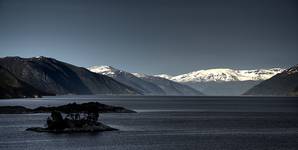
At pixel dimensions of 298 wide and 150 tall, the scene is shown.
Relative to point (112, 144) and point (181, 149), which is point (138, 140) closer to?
point (112, 144)

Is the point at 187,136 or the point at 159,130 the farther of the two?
the point at 159,130

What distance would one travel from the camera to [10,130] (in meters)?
167

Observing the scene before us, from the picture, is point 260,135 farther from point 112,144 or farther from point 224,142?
point 112,144

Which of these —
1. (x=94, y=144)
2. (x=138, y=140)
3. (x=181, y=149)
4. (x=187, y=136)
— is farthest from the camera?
(x=187, y=136)

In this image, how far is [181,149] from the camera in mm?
124125

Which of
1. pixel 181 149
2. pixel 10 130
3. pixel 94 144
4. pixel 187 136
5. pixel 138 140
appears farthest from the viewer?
Result: pixel 10 130

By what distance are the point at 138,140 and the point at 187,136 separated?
16650 millimetres

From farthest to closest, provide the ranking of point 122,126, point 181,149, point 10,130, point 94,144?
point 122,126 → point 10,130 → point 94,144 → point 181,149

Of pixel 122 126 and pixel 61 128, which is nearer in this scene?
pixel 61 128

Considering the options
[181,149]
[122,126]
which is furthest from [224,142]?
[122,126]

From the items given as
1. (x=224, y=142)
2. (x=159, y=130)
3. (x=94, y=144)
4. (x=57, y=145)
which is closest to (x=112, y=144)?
(x=94, y=144)

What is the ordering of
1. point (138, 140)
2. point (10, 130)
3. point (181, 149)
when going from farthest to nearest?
point (10, 130), point (138, 140), point (181, 149)

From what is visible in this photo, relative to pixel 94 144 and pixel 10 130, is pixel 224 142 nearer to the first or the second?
pixel 94 144

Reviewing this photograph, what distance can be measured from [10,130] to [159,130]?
42.1m
